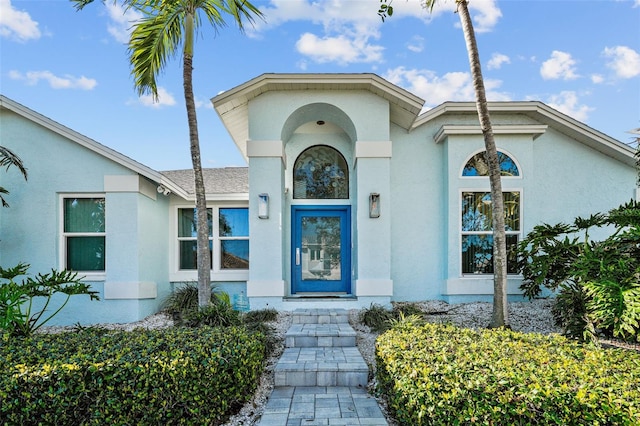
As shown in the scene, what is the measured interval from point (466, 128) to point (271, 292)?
5864 mm

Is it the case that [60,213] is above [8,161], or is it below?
below

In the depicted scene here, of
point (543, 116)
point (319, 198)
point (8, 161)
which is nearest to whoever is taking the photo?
point (8, 161)

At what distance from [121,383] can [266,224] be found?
4983mm

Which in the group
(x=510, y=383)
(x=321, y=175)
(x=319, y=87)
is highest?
(x=319, y=87)

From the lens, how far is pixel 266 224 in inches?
331

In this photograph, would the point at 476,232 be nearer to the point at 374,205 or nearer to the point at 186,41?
the point at 374,205

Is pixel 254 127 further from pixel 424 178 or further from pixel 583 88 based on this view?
pixel 583 88

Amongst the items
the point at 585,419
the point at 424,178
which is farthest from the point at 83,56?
the point at 585,419

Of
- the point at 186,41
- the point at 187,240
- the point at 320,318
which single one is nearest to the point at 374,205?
the point at 320,318

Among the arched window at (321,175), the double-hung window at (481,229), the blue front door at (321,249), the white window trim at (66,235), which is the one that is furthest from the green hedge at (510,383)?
the white window trim at (66,235)

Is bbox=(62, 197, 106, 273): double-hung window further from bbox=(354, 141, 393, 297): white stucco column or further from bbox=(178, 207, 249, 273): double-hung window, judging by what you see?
bbox=(354, 141, 393, 297): white stucco column

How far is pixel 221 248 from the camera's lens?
1038 centimetres

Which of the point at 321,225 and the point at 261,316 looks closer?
the point at 261,316

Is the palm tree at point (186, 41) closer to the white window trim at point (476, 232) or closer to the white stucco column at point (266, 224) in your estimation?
the white stucco column at point (266, 224)
